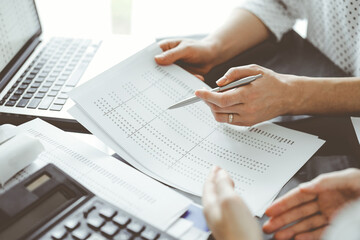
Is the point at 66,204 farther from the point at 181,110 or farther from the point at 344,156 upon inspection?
the point at 344,156

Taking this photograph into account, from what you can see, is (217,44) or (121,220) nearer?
(121,220)

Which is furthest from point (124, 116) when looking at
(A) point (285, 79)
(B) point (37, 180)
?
(A) point (285, 79)

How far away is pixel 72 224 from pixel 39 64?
499mm

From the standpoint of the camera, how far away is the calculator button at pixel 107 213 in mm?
533

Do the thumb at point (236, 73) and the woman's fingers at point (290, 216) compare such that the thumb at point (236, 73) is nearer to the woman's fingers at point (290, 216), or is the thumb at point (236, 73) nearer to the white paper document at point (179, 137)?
the white paper document at point (179, 137)

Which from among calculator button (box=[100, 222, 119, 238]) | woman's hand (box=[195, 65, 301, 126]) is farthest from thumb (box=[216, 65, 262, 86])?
calculator button (box=[100, 222, 119, 238])

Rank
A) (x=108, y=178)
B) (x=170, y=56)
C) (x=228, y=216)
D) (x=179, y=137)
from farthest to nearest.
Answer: (x=170, y=56)
(x=179, y=137)
(x=108, y=178)
(x=228, y=216)

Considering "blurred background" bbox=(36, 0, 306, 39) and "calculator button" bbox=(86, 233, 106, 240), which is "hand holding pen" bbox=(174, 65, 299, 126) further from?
"blurred background" bbox=(36, 0, 306, 39)

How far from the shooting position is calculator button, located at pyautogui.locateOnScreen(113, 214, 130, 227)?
0.52 m

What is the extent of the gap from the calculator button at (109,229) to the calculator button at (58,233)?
0.05m

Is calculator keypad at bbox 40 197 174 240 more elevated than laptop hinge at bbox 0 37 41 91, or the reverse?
laptop hinge at bbox 0 37 41 91

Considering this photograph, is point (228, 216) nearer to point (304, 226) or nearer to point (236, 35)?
point (304, 226)

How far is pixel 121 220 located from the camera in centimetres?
53

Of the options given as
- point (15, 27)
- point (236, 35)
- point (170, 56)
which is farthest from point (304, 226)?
point (15, 27)
